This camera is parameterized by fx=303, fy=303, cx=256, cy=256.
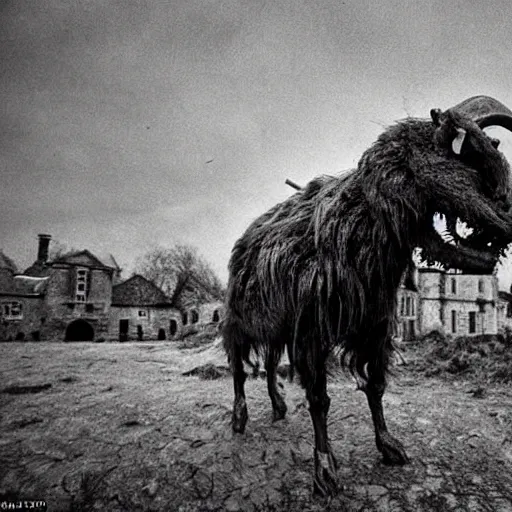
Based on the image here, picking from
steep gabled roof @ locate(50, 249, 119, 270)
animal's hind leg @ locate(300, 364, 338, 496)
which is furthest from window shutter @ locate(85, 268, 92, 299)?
animal's hind leg @ locate(300, 364, 338, 496)

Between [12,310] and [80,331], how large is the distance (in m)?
4.97

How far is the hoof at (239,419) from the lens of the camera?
322 cm

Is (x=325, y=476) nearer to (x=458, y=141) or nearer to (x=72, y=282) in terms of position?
(x=458, y=141)

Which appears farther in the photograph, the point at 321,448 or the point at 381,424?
the point at 381,424

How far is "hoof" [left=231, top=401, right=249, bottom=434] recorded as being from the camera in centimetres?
322

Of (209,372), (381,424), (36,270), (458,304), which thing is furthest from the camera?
(36,270)

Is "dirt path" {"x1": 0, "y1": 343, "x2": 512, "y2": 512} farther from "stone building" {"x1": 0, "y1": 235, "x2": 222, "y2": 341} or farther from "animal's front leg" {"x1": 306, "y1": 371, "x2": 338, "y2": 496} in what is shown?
"stone building" {"x1": 0, "y1": 235, "x2": 222, "y2": 341}

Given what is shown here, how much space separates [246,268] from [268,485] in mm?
1856

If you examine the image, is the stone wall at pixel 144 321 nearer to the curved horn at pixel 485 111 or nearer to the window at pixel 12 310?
the window at pixel 12 310

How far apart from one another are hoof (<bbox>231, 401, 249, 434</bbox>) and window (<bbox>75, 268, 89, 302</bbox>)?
23108 mm

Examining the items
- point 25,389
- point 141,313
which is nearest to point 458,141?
point 25,389

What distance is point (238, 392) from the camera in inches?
138

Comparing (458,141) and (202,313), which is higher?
(458,141)

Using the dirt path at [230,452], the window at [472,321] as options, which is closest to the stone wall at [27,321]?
the dirt path at [230,452]
